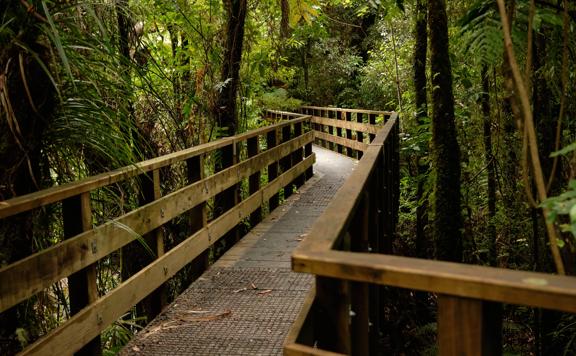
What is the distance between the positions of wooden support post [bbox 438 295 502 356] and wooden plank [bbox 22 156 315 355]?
6.85 feet

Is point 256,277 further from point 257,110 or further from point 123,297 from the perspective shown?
point 257,110

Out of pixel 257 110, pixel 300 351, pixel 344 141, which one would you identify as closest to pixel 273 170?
pixel 257 110

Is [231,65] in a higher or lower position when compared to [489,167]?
higher

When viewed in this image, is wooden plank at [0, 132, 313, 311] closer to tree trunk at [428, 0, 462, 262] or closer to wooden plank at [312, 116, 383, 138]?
tree trunk at [428, 0, 462, 262]

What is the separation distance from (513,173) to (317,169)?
562 cm

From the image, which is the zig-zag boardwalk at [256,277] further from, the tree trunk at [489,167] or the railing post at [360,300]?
the tree trunk at [489,167]

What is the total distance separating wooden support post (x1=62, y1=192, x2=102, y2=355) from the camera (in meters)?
3.37

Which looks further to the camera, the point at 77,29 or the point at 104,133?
the point at 104,133

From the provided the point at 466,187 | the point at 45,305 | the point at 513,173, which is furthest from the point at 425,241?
the point at 45,305

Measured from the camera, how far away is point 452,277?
146 cm

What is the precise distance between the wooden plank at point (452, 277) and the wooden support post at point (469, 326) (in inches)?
1.7

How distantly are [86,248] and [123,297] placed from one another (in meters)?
0.55

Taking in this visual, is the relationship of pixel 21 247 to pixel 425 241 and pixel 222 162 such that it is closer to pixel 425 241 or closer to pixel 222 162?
pixel 222 162

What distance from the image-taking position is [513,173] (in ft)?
24.3
